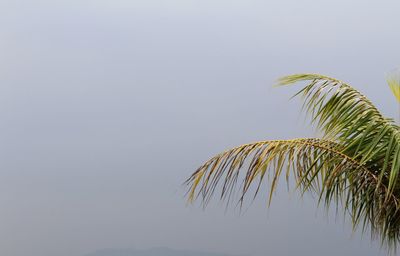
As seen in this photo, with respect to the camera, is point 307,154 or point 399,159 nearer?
point 399,159

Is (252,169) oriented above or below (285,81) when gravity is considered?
below

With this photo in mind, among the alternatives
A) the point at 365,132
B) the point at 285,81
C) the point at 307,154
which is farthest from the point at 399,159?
the point at 285,81

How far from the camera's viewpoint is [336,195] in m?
8.09

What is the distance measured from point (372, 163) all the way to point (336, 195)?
1.82ft

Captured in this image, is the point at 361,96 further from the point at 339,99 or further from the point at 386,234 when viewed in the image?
the point at 386,234

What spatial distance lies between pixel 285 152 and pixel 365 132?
82cm

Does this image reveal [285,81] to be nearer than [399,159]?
No

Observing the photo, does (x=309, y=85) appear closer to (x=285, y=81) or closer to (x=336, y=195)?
(x=285, y=81)

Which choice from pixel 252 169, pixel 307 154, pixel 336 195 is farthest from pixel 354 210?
pixel 252 169

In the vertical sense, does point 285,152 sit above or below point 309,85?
below

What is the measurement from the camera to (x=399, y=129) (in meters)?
7.71

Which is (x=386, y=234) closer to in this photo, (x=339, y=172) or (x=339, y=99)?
(x=339, y=172)

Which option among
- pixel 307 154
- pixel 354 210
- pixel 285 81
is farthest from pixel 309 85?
pixel 354 210

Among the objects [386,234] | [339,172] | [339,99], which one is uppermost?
[339,99]
